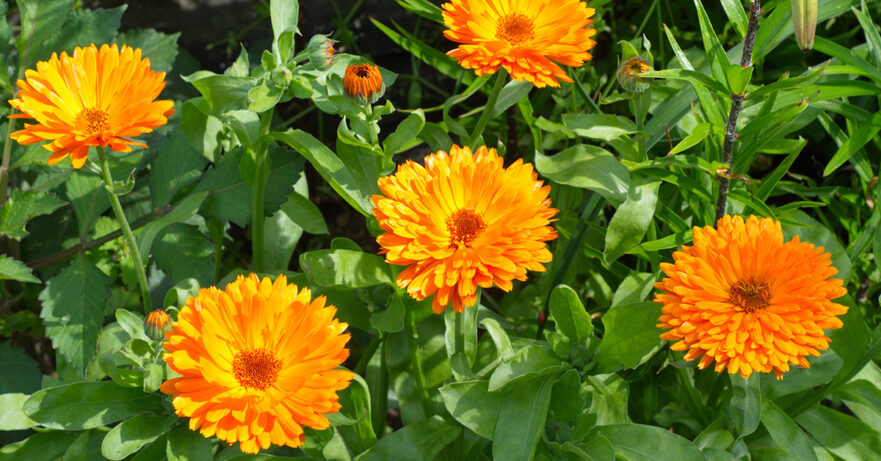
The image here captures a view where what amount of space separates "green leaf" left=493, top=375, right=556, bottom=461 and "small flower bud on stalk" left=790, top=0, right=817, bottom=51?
62cm

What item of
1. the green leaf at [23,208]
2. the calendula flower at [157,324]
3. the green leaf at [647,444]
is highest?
the green leaf at [23,208]

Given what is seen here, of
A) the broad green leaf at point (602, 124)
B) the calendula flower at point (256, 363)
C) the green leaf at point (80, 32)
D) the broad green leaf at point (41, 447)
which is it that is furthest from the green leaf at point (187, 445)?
the green leaf at point (80, 32)

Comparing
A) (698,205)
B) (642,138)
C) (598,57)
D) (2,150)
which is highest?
(598,57)

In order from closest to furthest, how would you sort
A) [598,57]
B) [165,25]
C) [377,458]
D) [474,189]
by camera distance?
1. [474,189]
2. [377,458]
3. [598,57]
4. [165,25]

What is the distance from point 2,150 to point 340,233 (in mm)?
874

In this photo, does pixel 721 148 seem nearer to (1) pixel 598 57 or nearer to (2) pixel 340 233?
(1) pixel 598 57

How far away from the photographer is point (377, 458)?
1.30 meters

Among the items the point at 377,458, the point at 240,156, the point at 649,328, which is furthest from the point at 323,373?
the point at 240,156

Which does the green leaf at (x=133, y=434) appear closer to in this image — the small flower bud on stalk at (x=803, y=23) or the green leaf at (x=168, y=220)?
the green leaf at (x=168, y=220)

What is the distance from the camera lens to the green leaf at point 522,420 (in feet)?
3.90

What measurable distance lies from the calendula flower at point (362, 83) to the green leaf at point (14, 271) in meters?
0.66

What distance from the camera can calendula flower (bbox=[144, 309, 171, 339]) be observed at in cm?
114

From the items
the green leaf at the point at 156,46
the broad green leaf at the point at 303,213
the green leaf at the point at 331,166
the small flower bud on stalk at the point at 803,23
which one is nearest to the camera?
the small flower bud on stalk at the point at 803,23

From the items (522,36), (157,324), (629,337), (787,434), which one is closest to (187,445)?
(157,324)
